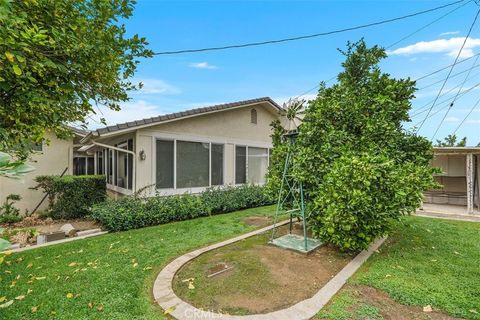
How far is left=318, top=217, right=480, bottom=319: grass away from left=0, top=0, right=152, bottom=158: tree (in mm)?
4657

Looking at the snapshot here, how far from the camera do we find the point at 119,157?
398 inches

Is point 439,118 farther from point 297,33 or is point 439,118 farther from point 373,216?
point 373,216

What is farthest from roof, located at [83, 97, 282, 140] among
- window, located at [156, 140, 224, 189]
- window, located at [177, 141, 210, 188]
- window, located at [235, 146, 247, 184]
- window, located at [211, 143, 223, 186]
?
window, located at [235, 146, 247, 184]

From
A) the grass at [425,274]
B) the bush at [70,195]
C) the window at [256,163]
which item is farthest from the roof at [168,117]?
the grass at [425,274]

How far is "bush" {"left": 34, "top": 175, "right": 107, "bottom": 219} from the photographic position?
27.9 feet

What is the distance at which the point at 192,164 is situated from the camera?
9.23 m

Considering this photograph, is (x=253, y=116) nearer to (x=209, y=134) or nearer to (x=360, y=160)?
(x=209, y=134)

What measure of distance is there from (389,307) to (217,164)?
7701 millimetres

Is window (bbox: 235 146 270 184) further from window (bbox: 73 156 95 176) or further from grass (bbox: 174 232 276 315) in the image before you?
window (bbox: 73 156 95 176)

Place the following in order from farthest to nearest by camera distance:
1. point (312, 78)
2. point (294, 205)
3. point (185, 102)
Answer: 1. point (185, 102)
2. point (312, 78)
3. point (294, 205)

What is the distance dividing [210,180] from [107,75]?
5.92 metres

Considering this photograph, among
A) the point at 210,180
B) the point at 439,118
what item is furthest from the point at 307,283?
the point at 439,118

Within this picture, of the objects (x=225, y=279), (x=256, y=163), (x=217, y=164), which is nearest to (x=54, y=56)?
(x=225, y=279)

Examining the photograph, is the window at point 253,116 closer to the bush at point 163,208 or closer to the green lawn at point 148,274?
the bush at point 163,208
